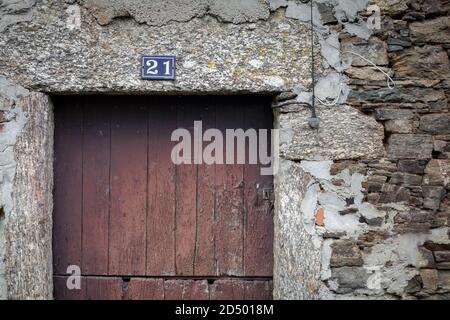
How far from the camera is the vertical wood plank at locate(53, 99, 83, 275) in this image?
2965 mm

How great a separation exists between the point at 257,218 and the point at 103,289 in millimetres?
951

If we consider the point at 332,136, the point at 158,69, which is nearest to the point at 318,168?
the point at 332,136

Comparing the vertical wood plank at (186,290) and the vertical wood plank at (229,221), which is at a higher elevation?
the vertical wood plank at (229,221)

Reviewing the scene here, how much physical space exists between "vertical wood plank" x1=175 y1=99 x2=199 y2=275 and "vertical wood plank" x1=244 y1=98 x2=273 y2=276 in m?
0.29

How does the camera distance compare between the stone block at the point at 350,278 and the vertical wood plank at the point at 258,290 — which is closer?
the stone block at the point at 350,278

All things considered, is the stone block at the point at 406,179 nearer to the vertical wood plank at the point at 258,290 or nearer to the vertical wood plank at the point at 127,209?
the vertical wood plank at the point at 258,290

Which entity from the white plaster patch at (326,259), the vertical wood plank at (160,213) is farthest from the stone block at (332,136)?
the vertical wood plank at (160,213)

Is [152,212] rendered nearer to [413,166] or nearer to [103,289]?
[103,289]

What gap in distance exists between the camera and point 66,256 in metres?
2.97

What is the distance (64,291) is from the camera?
9.72ft

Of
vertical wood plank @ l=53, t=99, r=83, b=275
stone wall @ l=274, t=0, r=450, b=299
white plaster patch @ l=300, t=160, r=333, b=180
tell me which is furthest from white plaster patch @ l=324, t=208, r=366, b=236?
vertical wood plank @ l=53, t=99, r=83, b=275

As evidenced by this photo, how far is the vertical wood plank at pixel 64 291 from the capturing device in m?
2.96

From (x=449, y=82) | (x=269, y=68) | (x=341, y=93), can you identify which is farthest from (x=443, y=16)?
(x=269, y=68)

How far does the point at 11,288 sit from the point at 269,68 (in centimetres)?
178
